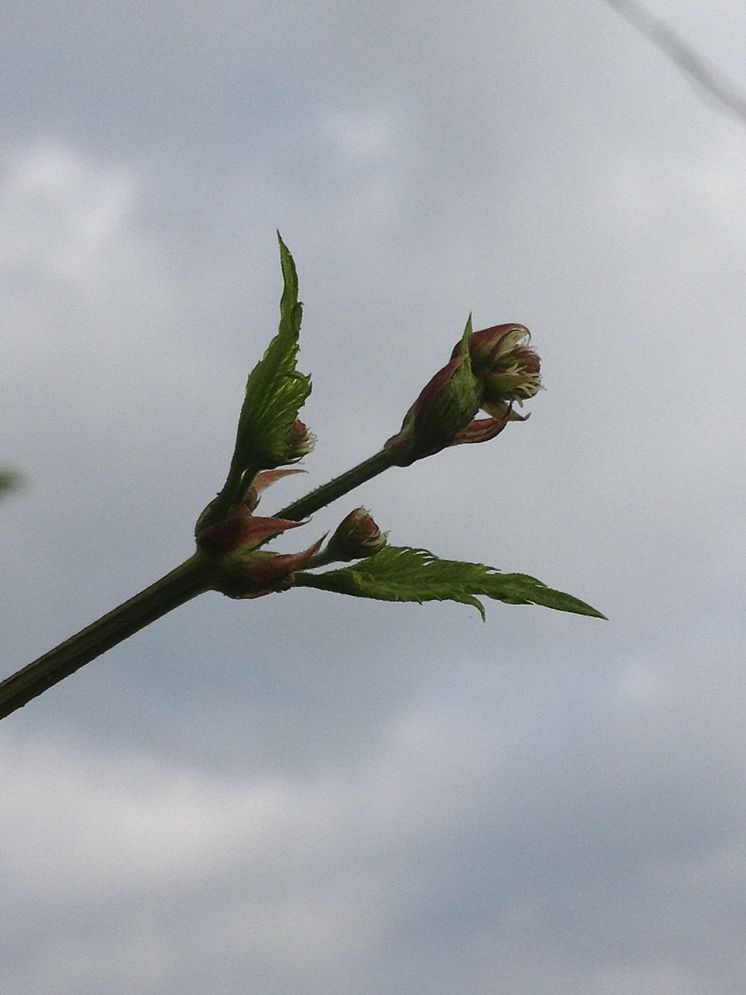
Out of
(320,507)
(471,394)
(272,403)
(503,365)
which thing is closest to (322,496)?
(320,507)

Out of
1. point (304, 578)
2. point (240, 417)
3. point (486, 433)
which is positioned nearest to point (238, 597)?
point (304, 578)

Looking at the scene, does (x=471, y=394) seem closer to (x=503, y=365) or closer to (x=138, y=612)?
(x=503, y=365)

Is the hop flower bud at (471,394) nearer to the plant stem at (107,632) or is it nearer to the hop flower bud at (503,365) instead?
the hop flower bud at (503,365)

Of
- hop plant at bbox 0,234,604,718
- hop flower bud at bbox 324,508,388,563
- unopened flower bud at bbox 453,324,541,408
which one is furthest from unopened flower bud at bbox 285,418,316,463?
unopened flower bud at bbox 453,324,541,408

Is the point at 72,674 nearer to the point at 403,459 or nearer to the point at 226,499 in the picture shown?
the point at 226,499

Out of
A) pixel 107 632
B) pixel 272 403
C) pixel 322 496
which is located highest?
pixel 272 403

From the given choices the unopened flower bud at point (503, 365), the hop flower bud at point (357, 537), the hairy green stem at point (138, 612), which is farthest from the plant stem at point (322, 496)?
the unopened flower bud at point (503, 365)
